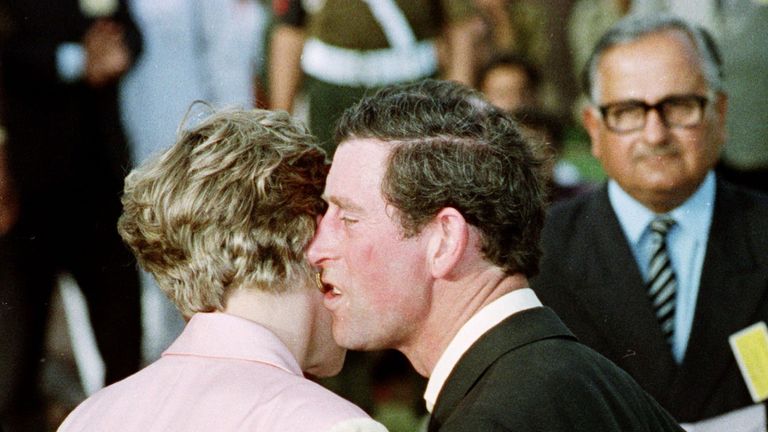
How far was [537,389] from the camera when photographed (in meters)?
1.75

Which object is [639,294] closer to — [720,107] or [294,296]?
[720,107]

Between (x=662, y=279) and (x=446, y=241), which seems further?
(x=662, y=279)

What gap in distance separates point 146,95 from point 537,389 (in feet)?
7.93

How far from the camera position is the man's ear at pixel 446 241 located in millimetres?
1968

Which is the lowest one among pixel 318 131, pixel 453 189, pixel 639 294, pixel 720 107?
pixel 639 294

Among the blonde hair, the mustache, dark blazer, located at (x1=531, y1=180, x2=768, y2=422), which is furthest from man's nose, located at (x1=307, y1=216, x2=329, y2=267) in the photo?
the mustache

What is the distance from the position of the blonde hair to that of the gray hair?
5.66ft

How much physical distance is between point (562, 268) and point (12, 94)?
6.18 ft

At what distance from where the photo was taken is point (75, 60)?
380 cm

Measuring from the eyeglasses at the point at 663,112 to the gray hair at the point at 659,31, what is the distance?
0.34 feet

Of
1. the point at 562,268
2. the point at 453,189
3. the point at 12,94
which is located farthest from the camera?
the point at 12,94

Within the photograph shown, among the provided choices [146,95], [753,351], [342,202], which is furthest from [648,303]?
[146,95]

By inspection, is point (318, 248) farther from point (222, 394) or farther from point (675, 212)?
point (675, 212)

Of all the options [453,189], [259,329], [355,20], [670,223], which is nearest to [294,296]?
[259,329]
